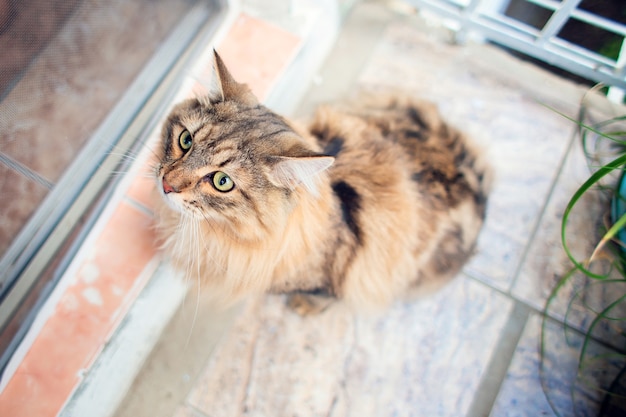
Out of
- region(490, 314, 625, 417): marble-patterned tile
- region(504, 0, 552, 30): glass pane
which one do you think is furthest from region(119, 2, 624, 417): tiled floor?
region(504, 0, 552, 30): glass pane

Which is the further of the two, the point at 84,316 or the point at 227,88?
the point at 84,316

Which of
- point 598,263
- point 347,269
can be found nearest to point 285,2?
point 347,269

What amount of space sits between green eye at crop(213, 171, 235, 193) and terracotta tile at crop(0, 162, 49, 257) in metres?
0.60

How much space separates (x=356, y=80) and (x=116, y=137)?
3.05ft

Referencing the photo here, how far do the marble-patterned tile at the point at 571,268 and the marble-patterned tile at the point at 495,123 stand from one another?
47 millimetres

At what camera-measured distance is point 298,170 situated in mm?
781

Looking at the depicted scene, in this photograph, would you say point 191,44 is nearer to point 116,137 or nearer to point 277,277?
point 116,137

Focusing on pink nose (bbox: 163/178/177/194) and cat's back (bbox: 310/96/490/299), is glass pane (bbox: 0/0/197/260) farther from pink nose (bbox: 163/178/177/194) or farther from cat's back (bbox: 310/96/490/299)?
cat's back (bbox: 310/96/490/299)

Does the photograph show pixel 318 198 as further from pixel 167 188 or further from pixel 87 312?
pixel 87 312

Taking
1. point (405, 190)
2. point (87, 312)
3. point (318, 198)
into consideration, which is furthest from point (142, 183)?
point (405, 190)

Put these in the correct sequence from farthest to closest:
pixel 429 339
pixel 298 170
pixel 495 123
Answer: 1. pixel 495 123
2. pixel 429 339
3. pixel 298 170

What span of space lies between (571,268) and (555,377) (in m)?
0.38

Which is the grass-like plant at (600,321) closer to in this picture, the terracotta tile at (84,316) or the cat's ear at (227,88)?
the cat's ear at (227,88)

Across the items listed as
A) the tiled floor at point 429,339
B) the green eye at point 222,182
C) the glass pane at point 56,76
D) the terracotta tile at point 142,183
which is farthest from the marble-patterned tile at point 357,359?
the glass pane at point 56,76
